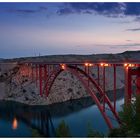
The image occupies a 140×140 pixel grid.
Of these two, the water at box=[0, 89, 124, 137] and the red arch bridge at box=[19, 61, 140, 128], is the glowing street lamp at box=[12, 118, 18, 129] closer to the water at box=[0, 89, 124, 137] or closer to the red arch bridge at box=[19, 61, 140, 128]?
the water at box=[0, 89, 124, 137]

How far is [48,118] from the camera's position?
141 ft

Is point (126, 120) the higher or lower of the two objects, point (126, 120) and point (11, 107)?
the higher

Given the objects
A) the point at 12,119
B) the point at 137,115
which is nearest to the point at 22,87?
the point at 12,119

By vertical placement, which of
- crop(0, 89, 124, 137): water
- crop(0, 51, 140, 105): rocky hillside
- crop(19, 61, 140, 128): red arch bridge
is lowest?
crop(0, 89, 124, 137): water

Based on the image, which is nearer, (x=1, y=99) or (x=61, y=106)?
(x=61, y=106)

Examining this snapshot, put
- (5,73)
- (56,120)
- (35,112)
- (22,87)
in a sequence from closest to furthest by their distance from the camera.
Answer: (56,120) < (35,112) < (22,87) < (5,73)

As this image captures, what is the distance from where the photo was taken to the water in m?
35.2

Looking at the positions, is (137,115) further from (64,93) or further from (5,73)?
(5,73)

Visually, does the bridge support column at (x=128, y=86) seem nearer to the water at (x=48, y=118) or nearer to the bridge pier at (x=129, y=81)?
the bridge pier at (x=129, y=81)

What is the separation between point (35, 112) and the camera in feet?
153

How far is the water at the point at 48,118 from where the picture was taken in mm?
35219

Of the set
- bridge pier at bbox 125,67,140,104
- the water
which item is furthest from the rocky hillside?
bridge pier at bbox 125,67,140,104

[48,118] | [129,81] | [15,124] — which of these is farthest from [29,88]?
[129,81]

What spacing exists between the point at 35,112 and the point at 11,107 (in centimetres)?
612
